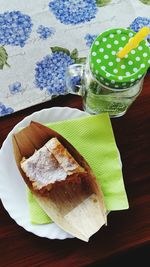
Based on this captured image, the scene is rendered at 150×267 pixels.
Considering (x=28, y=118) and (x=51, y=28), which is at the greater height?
(x=51, y=28)

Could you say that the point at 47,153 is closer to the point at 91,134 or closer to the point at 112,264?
the point at 91,134

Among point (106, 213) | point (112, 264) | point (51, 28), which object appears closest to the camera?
point (106, 213)

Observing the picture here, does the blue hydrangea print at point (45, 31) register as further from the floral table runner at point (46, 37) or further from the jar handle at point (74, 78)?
the jar handle at point (74, 78)

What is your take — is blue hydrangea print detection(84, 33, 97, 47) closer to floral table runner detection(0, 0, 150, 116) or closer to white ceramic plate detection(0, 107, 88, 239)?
floral table runner detection(0, 0, 150, 116)

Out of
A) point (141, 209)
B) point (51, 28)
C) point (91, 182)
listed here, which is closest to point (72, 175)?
point (91, 182)

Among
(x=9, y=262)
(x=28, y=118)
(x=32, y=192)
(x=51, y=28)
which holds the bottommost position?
(x=9, y=262)

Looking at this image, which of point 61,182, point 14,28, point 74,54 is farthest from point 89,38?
point 61,182
